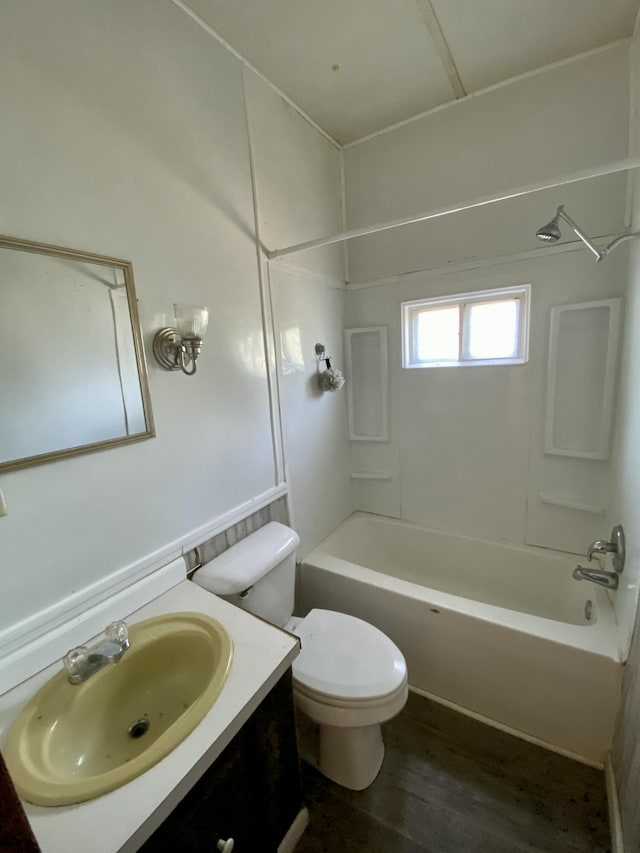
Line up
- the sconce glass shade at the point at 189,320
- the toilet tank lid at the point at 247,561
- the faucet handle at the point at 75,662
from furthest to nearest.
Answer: the toilet tank lid at the point at 247,561 → the sconce glass shade at the point at 189,320 → the faucet handle at the point at 75,662

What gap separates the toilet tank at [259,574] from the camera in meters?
1.24

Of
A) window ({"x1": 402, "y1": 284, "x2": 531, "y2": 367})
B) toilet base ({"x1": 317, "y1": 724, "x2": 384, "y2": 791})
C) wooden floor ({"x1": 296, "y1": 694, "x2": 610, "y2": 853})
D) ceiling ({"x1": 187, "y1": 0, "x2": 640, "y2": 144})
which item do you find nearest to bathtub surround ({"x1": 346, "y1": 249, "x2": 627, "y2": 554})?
window ({"x1": 402, "y1": 284, "x2": 531, "y2": 367})

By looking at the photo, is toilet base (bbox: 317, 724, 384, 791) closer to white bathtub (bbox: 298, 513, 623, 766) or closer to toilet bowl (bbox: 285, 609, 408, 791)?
toilet bowl (bbox: 285, 609, 408, 791)

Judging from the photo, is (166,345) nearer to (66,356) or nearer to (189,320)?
(189,320)

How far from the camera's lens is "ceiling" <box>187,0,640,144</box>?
1.24m

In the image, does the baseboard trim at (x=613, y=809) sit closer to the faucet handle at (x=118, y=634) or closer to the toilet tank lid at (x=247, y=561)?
the toilet tank lid at (x=247, y=561)

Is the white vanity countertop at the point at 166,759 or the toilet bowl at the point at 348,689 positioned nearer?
Answer: the white vanity countertop at the point at 166,759

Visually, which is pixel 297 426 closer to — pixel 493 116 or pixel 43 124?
pixel 43 124

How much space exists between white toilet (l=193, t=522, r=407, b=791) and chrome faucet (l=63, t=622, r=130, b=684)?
1.23 feet

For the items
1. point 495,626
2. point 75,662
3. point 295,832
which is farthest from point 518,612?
point 75,662

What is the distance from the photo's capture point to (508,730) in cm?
146

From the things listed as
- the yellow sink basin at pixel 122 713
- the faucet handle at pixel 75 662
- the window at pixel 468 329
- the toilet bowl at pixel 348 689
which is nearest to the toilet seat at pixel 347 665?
the toilet bowl at pixel 348 689

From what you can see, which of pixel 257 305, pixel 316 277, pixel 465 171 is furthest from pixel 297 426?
pixel 465 171

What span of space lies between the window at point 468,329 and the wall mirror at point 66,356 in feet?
4.89
